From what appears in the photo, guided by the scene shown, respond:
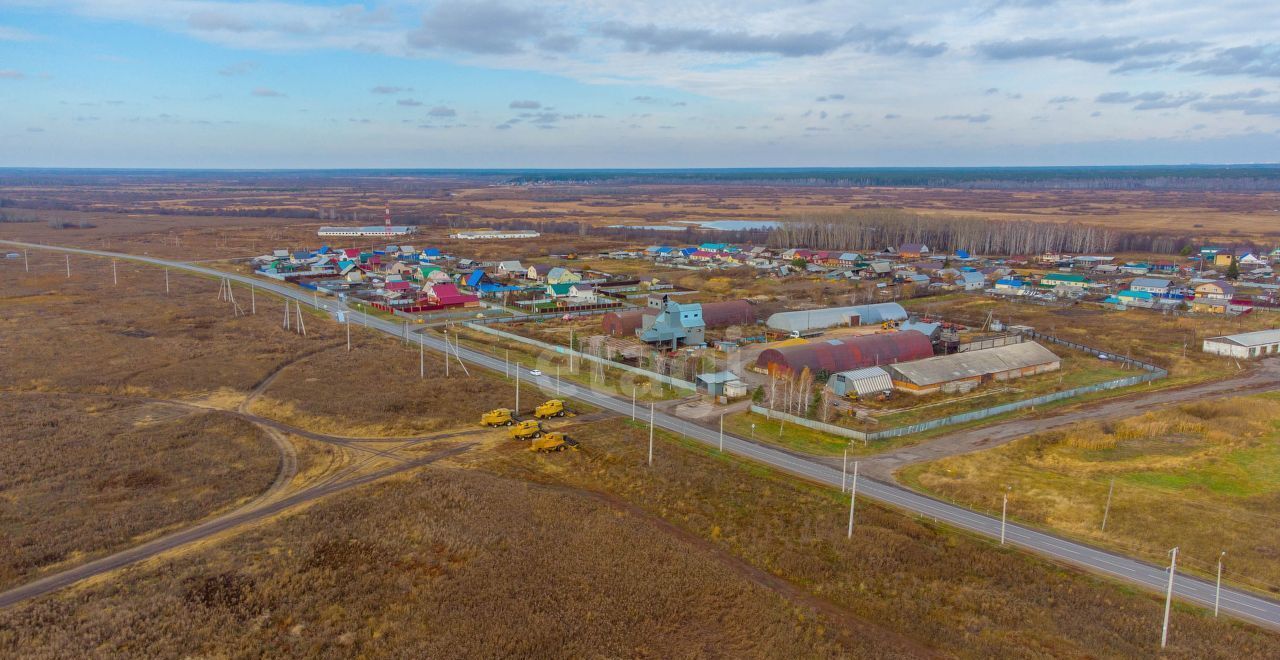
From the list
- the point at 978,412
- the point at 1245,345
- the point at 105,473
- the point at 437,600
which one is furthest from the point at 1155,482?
the point at 105,473

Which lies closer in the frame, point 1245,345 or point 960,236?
point 1245,345

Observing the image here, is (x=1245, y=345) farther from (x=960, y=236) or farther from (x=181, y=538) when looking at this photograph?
(x=960, y=236)

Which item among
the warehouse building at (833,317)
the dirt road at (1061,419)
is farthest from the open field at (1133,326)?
the warehouse building at (833,317)

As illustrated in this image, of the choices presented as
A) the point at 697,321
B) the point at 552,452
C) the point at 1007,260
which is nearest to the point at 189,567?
the point at 552,452

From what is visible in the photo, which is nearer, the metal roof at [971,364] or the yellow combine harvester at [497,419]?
the yellow combine harvester at [497,419]

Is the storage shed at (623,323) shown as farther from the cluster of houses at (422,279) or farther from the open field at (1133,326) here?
the open field at (1133,326)

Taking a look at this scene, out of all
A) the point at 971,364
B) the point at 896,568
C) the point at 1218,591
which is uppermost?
the point at 971,364

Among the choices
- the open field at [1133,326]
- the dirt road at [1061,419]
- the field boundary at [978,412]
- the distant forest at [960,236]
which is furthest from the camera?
the distant forest at [960,236]
